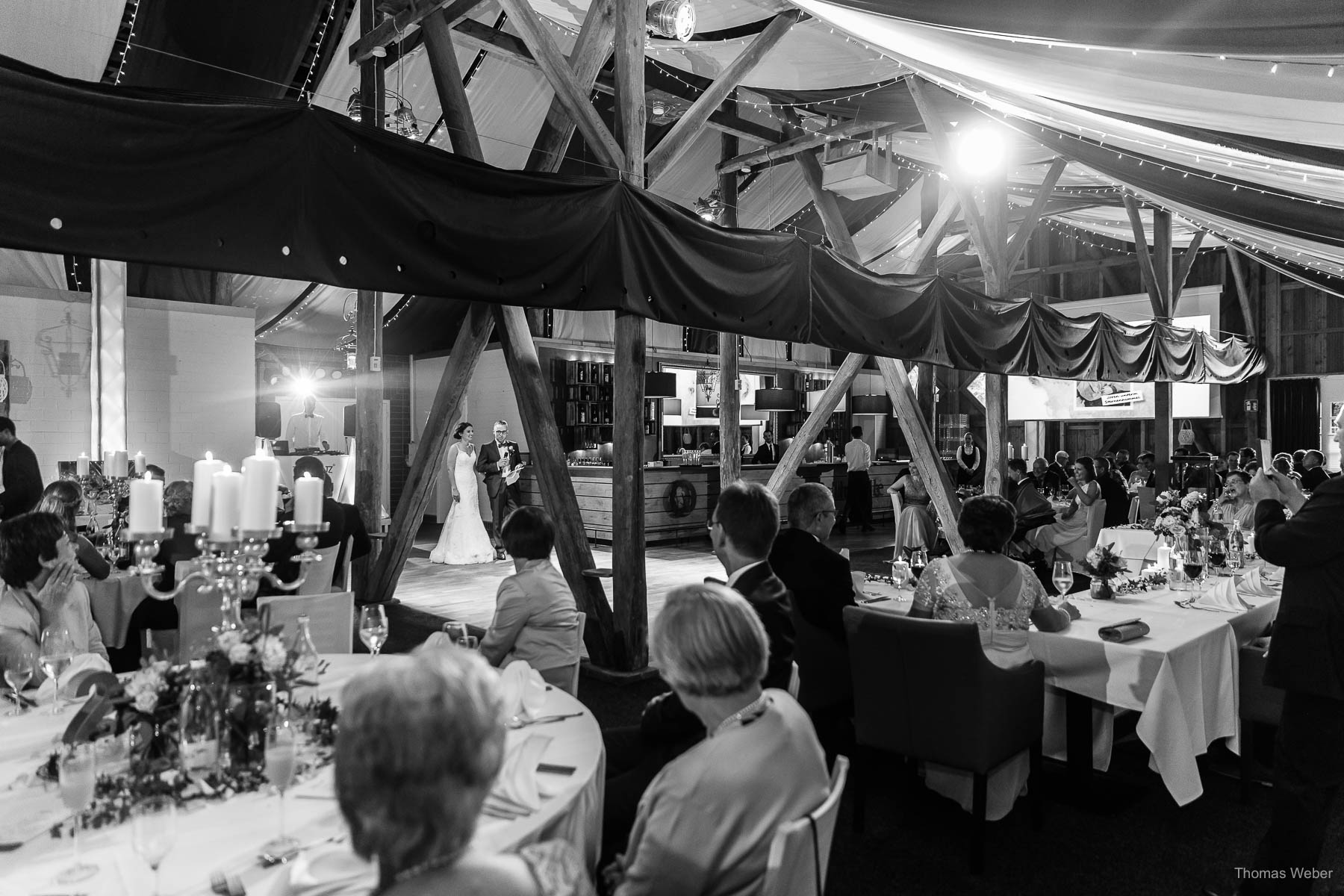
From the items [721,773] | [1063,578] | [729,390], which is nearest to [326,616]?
[721,773]

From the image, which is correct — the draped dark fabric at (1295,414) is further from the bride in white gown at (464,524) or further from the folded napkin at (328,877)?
the folded napkin at (328,877)

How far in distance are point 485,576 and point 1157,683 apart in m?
6.69

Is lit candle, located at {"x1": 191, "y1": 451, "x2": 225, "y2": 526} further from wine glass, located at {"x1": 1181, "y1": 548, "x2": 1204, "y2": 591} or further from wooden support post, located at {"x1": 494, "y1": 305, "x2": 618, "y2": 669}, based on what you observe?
wine glass, located at {"x1": 1181, "y1": 548, "x2": 1204, "y2": 591}

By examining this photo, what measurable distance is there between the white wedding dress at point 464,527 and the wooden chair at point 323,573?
460 centimetres

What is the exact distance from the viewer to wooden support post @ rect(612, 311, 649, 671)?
505cm

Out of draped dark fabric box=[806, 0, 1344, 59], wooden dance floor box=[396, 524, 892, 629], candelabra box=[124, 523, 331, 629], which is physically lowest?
wooden dance floor box=[396, 524, 892, 629]

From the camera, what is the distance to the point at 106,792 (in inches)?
67.5

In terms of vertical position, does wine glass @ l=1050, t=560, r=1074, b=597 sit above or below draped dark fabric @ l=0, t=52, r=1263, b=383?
below

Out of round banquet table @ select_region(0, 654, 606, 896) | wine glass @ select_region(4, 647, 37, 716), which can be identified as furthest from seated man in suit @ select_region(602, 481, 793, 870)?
wine glass @ select_region(4, 647, 37, 716)

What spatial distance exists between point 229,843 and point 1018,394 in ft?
59.8

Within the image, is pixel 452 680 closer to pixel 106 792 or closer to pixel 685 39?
pixel 106 792

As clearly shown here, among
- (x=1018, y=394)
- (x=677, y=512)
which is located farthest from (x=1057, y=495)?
(x=1018, y=394)

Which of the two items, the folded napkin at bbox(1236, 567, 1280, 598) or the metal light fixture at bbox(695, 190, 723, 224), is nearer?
the folded napkin at bbox(1236, 567, 1280, 598)

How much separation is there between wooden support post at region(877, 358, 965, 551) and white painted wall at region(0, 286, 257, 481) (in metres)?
6.42
